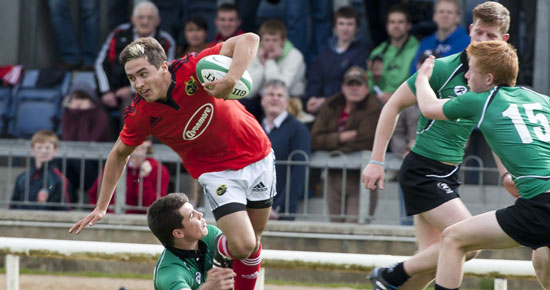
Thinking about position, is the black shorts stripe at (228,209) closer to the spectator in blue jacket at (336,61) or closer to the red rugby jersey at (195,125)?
the red rugby jersey at (195,125)

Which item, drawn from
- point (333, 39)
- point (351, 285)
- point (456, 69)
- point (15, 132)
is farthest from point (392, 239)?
point (15, 132)

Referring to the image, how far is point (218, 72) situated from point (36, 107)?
20.9 ft

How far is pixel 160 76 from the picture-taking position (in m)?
6.05

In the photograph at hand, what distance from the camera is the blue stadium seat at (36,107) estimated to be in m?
11.6

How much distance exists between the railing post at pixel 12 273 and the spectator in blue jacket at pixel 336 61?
4397 millimetres

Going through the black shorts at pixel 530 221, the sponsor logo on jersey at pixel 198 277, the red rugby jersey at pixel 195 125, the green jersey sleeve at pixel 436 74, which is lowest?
the sponsor logo on jersey at pixel 198 277

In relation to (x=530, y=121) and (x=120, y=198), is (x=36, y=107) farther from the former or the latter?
(x=530, y=121)

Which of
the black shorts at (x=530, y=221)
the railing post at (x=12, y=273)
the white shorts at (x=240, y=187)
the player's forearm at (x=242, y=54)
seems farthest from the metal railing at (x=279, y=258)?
the player's forearm at (x=242, y=54)

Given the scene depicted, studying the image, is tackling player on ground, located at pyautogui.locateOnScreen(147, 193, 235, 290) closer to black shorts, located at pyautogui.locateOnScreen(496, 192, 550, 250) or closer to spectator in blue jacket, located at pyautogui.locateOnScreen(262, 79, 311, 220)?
black shorts, located at pyautogui.locateOnScreen(496, 192, 550, 250)

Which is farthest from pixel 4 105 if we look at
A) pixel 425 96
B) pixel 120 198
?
pixel 425 96

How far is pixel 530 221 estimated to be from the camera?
→ 5242 millimetres

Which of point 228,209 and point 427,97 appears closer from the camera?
point 427,97

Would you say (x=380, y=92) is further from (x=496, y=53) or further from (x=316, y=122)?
(x=496, y=53)

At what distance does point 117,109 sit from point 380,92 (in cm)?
329
